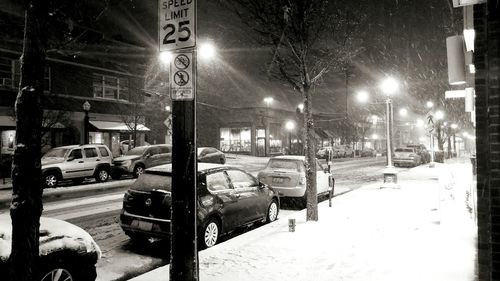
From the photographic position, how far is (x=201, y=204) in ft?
23.5

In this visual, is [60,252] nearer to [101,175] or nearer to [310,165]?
[310,165]

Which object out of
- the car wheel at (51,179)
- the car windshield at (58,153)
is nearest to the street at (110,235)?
the car wheel at (51,179)

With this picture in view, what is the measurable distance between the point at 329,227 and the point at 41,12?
694cm

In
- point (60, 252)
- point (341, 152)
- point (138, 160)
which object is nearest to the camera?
point (60, 252)

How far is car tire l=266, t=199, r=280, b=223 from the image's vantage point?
9.76 m

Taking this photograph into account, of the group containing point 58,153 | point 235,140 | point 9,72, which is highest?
point 9,72

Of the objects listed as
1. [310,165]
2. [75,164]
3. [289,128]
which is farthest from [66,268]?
[289,128]

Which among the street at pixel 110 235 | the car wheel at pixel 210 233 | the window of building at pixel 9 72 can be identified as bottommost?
the street at pixel 110 235

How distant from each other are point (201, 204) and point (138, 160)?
14606mm

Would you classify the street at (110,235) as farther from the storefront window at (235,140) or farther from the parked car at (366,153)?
the parked car at (366,153)

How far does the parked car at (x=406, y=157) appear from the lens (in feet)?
107

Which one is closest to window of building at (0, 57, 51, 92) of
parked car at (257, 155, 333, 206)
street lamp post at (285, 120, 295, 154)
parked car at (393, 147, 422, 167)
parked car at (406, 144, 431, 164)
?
parked car at (257, 155, 333, 206)

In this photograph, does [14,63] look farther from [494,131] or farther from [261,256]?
[494,131]

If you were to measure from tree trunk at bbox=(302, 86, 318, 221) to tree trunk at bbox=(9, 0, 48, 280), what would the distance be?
6535 mm
